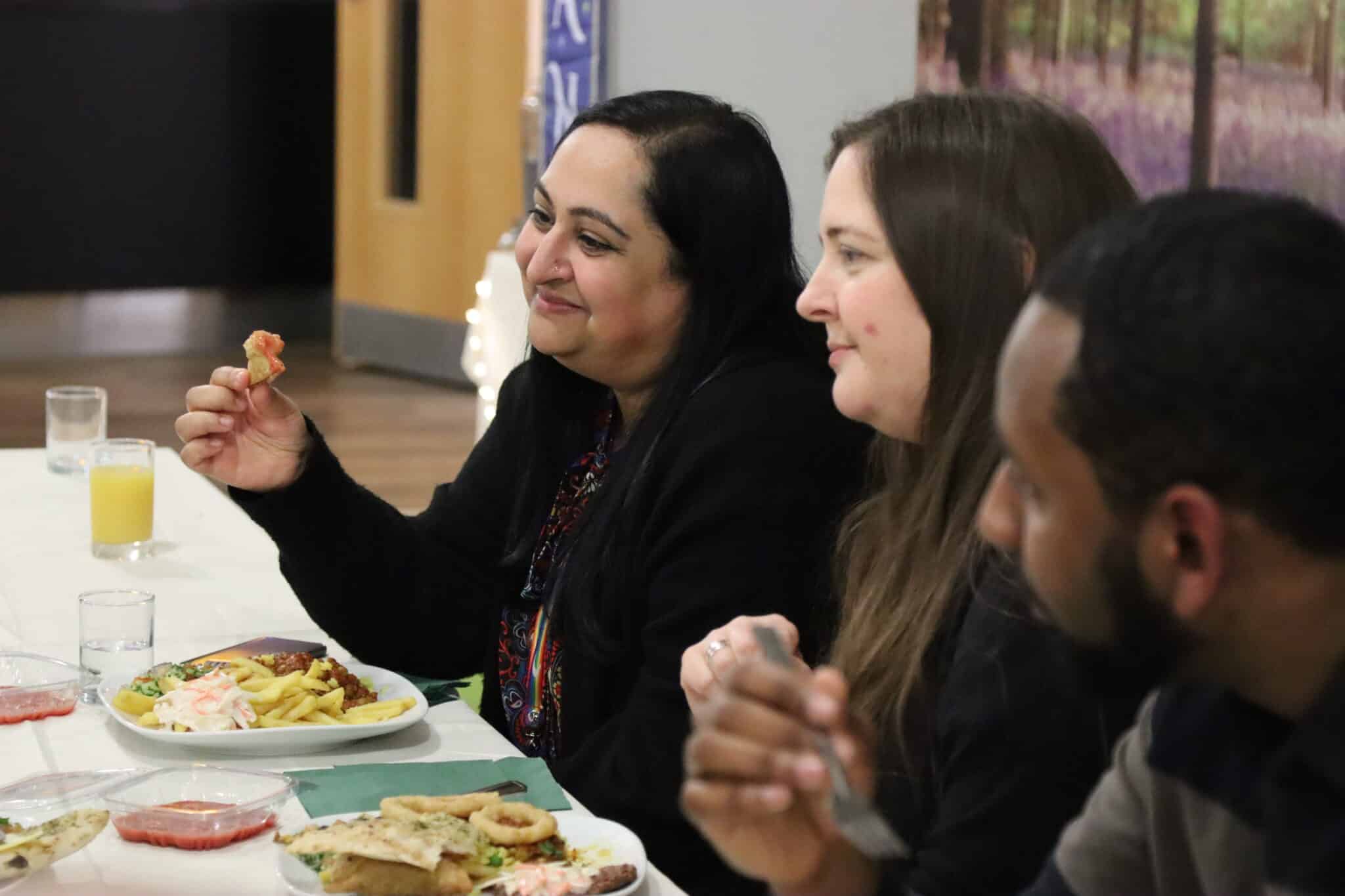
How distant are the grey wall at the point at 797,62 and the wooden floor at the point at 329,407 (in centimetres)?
158

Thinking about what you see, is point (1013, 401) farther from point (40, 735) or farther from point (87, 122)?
point (87, 122)

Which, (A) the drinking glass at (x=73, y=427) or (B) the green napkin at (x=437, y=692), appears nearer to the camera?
(B) the green napkin at (x=437, y=692)

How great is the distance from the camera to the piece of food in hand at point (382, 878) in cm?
122

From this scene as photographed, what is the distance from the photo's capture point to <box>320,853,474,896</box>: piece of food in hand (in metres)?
1.22

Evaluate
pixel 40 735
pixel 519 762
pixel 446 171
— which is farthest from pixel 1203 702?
pixel 446 171

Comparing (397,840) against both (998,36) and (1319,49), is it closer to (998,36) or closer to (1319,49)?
(1319,49)

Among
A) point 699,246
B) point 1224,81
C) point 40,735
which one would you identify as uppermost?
point 1224,81

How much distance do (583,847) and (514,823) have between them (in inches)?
2.2

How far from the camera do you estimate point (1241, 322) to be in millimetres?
766

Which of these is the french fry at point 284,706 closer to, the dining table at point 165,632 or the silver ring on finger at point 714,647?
the dining table at point 165,632

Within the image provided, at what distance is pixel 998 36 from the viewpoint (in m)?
3.02

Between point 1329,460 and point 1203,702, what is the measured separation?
0.20 meters

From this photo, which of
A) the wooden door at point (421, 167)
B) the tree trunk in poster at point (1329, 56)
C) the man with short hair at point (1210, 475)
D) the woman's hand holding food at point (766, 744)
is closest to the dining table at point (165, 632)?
the woman's hand holding food at point (766, 744)

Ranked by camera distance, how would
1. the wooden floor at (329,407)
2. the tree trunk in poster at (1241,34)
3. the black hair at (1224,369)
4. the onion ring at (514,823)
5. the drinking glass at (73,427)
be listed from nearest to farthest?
1. the black hair at (1224,369)
2. the onion ring at (514,823)
3. the tree trunk in poster at (1241,34)
4. the drinking glass at (73,427)
5. the wooden floor at (329,407)
